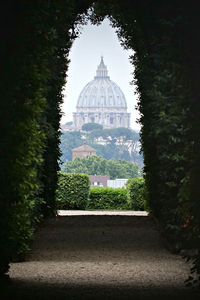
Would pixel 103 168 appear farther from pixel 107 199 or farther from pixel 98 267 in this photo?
pixel 98 267

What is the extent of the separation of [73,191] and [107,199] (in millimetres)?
3766

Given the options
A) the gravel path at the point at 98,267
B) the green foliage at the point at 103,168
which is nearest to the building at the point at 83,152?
the green foliage at the point at 103,168

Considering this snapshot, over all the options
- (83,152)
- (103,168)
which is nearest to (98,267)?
(103,168)

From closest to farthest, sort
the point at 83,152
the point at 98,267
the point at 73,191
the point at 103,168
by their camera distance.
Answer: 1. the point at 98,267
2. the point at 73,191
3. the point at 103,168
4. the point at 83,152

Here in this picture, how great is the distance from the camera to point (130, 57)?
19.0 meters

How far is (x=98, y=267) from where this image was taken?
37.3 feet

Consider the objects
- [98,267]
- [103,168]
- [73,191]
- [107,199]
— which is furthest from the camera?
[103,168]

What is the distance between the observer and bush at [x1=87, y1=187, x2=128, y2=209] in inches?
1310

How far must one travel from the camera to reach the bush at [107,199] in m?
33.3

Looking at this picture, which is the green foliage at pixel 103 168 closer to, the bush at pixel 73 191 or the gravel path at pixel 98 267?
the bush at pixel 73 191

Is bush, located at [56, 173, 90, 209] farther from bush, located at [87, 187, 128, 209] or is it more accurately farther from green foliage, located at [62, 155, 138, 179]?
green foliage, located at [62, 155, 138, 179]

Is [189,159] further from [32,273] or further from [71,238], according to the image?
[71,238]

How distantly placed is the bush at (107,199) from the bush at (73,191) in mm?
2940

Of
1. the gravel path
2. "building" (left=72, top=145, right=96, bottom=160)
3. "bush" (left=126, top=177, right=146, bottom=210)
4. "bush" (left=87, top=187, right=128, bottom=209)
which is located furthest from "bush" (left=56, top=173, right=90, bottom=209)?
"building" (left=72, top=145, right=96, bottom=160)
